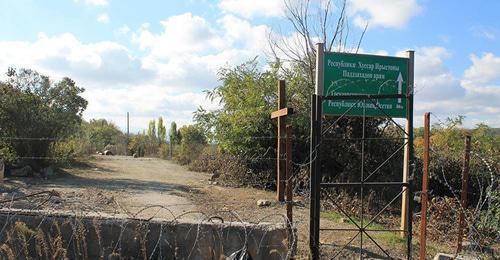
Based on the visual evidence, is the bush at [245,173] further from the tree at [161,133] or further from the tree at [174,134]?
the tree at [161,133]

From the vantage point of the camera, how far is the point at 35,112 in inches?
683

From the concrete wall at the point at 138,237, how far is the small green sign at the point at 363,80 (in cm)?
333

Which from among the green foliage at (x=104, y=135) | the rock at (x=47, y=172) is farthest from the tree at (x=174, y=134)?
the rock at (x=47, y=172)

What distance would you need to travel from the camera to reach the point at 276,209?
1120 cm

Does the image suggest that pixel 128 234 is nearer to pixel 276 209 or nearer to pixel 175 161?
pixel 276 209

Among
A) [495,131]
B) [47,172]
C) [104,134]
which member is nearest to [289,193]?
[47,172]

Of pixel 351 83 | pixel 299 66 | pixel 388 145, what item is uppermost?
pixel 299 66

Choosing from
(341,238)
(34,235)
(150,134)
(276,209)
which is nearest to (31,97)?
(276,209)

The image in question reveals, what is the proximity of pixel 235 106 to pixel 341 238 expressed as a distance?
920 cm

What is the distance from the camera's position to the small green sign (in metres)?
9.12

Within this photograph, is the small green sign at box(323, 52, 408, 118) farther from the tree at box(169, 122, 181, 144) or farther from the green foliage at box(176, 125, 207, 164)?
the tree at box(169, 122, 181, 144)

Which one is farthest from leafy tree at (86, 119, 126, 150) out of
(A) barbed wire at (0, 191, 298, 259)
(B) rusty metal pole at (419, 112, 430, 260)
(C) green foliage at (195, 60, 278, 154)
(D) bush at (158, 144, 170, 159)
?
(B) rusty metal pole at (419, 112, 430, 260)

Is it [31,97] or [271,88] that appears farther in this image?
[31,97]

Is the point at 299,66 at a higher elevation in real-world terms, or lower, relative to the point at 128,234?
higher
